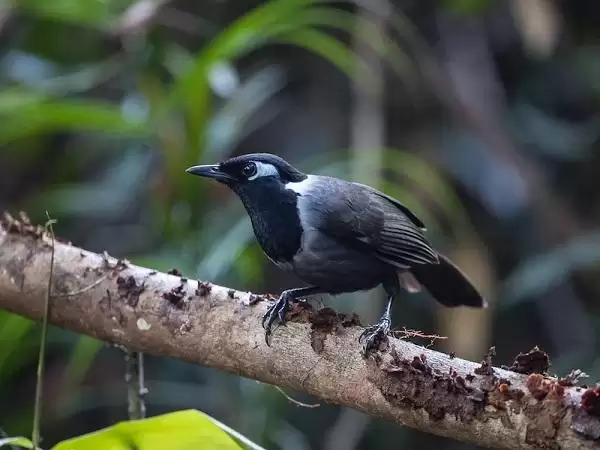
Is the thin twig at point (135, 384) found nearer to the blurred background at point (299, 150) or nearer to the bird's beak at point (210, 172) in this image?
the bird's beak at point (210, 172)

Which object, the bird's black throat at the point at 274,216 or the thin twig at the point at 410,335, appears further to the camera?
the bird's black throat at the point at 274,216

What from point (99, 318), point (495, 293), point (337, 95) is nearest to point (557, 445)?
point (99, 318)

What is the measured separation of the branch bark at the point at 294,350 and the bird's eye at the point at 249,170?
10.7 inches

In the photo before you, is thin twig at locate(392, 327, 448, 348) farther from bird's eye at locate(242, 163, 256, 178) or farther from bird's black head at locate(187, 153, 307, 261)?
bird's eye at locate(242, 163, 256, 178)

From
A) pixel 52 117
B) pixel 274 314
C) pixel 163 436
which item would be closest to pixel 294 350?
pixel 274 314

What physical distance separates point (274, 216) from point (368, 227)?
187 millimetres

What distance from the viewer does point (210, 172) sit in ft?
4.98

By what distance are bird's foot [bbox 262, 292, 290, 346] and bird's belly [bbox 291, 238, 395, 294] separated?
163 mm

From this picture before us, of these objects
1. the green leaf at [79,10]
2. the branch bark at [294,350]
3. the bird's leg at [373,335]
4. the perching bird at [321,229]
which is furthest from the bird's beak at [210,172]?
the green leaf at [79,10]

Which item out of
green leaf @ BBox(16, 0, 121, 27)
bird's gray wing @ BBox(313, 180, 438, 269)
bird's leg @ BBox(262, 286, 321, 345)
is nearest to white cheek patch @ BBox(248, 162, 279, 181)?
bird's gray wing @ BBox(313, 180, 438, 269)

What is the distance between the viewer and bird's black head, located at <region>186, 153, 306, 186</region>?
5.00 ft

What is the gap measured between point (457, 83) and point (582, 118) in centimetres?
62

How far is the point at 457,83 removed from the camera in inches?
124

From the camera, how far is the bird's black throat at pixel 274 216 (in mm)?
1502
